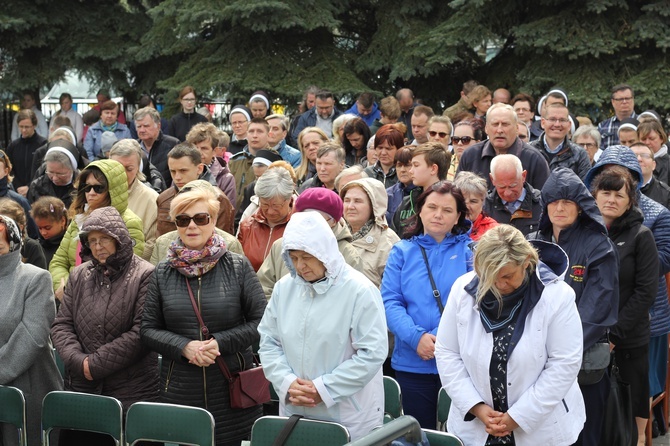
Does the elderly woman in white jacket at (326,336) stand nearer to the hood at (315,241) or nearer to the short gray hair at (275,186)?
the hood at (315,241)

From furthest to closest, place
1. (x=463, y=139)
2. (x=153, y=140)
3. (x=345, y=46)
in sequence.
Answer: (x=345, y=46)
(x=153, y=140)
(x=463, y=139)

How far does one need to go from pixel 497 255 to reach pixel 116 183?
3173 mm

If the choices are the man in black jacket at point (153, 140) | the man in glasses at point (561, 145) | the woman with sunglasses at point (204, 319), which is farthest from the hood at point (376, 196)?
the man in black jacket at point (153, 140)

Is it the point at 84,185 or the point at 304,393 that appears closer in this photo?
the point at 304,393

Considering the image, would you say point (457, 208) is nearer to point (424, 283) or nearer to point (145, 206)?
point (424, 283)

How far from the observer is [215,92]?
1400 cm

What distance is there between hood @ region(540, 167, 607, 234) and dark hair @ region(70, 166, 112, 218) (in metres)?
3.05

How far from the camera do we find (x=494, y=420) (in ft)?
15.1

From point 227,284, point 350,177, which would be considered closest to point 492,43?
point 350,177

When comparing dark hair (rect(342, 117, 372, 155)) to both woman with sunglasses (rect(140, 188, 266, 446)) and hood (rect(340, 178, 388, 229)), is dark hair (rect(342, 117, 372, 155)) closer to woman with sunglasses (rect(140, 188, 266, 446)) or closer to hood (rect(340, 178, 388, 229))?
hood (rect(340, 178, 388, 229))

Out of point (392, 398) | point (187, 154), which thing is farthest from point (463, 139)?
point (392, 398)

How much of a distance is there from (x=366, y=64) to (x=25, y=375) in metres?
9.15

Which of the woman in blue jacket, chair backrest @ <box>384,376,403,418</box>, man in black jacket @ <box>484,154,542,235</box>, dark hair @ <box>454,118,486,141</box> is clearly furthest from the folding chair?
dark hair @ <box>454,118,486,141</box>

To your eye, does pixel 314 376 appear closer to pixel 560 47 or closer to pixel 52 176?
pixel 52 176
